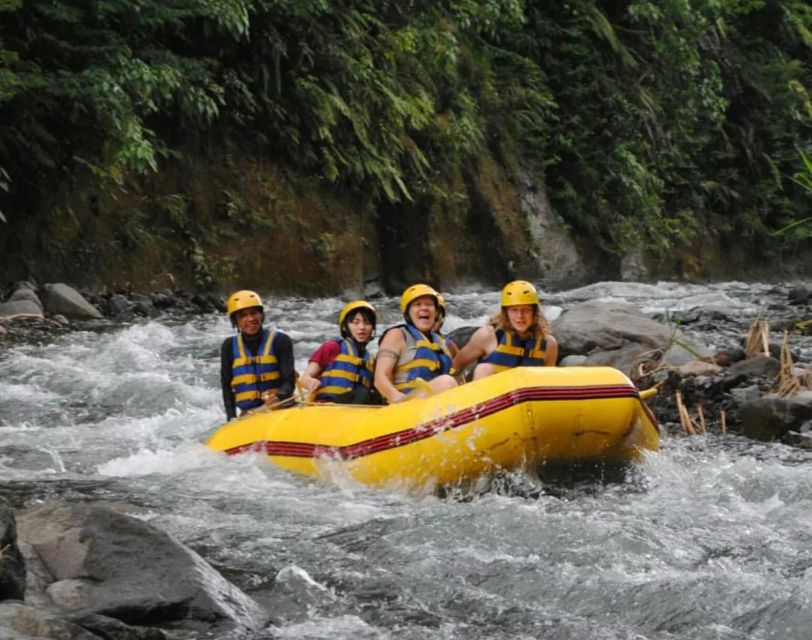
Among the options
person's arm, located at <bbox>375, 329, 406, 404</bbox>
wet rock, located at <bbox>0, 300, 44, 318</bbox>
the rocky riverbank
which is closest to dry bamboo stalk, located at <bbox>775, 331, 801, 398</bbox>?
the rocky riverbank

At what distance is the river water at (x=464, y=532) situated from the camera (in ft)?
15.4

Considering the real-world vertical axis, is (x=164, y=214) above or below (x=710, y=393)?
above

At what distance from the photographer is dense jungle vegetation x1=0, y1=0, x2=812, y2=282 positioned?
12.9 metres

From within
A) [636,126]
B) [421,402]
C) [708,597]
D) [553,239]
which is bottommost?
[708,597]

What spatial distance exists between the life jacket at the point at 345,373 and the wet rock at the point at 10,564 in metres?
3.79

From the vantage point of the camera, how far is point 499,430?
6449 mm

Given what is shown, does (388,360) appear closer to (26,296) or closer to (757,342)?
(757,342)

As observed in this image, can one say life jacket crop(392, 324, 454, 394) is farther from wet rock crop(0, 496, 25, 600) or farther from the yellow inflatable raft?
wet rock crop(0, 496, 25, 600)

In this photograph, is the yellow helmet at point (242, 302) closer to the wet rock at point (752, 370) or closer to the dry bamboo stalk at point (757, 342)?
the wet rock at point (752, 370)

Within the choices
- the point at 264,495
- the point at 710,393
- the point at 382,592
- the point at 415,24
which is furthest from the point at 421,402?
the point at 415,24

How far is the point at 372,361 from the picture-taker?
26.7ft

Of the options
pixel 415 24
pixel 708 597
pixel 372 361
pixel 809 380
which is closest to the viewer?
pixel 708 597

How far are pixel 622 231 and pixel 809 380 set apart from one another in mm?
13125

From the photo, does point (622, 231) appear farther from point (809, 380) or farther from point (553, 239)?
point (809, 380)
